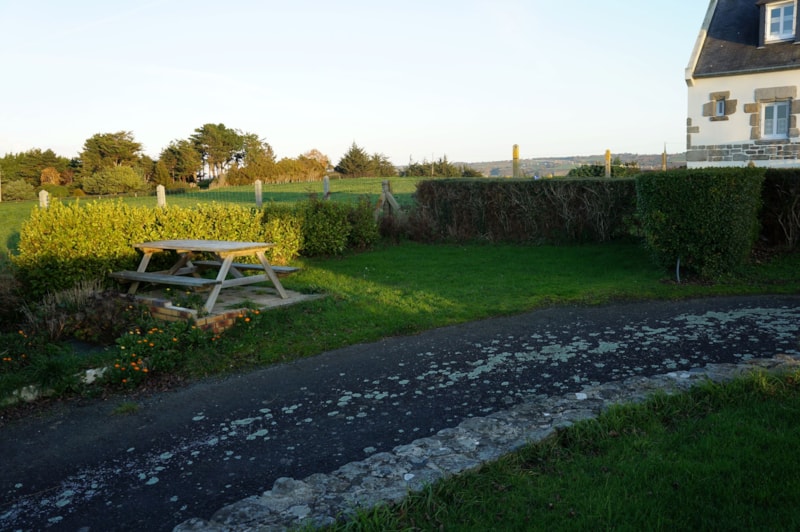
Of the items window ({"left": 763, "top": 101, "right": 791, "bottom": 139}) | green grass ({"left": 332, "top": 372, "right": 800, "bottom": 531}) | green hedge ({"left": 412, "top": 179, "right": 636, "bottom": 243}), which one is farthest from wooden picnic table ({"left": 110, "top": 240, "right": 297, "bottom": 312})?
window ({"left": 763, "top": 101, "right": 791, "bottom": 139})

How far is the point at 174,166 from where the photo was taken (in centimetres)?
5278

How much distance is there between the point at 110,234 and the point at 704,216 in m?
9.39

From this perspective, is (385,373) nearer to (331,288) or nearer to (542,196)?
(331,288)

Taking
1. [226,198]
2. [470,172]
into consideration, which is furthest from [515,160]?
[470,172]

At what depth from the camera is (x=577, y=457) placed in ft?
12.2

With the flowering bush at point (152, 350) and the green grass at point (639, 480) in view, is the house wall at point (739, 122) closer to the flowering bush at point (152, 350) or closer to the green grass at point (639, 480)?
the green grass at point (639, 480)

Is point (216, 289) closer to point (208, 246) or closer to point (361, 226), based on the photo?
point (208, 246)

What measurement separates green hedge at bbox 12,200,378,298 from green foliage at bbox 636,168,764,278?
7319 mm

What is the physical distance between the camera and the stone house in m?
18.5

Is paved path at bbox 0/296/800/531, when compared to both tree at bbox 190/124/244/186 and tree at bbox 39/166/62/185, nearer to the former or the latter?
tree at bbox 39/166/62/185

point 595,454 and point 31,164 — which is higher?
point 31,164

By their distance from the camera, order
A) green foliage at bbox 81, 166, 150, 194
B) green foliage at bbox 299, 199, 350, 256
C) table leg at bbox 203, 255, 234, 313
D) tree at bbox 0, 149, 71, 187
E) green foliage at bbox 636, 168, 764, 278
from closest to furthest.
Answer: table leg at bbox 203, 255, 234, 313 < green foliage at bbox 636, 168, 764, 278 < green foliage at bbox 299, 199, 350, 256 < green foliage at bbox 81, 166, 150, 194 < tree at bbox 0, 149, 71, 187

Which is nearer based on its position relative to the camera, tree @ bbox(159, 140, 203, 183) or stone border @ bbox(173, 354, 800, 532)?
stone border @ bbox(173, 354, 800, 532)

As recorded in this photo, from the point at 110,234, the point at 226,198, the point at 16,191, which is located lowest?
the point at 110,234
